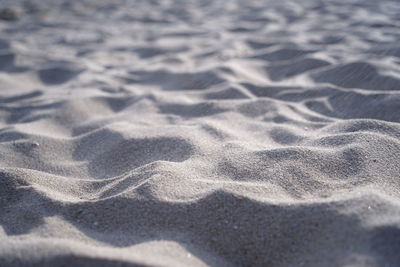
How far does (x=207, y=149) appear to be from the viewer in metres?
1.41

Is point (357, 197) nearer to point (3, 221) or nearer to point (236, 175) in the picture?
point (236, 175)

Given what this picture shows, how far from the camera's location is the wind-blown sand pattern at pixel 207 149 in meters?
0.90

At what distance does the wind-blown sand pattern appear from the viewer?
2.96 feet

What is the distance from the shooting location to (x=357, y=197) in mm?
969

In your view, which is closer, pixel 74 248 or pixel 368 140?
pixel 74 248

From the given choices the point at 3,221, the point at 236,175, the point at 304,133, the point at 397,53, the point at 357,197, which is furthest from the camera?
the point at 397,53

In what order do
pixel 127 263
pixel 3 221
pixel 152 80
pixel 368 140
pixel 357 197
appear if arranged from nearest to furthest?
pixel 127 263 < pixel 357 197 < pixel 3 221 < pixel 368 140 < pixel 152 80

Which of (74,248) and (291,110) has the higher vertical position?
(74,248)

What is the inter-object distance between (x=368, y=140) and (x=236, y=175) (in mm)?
546

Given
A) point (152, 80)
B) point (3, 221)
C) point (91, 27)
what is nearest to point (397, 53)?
point (152, 80)

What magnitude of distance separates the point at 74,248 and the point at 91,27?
11.6 feet

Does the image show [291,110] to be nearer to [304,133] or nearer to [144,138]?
[304,133]

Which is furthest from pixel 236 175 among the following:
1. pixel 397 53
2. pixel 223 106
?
pixel 397 53

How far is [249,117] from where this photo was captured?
1.76 m
